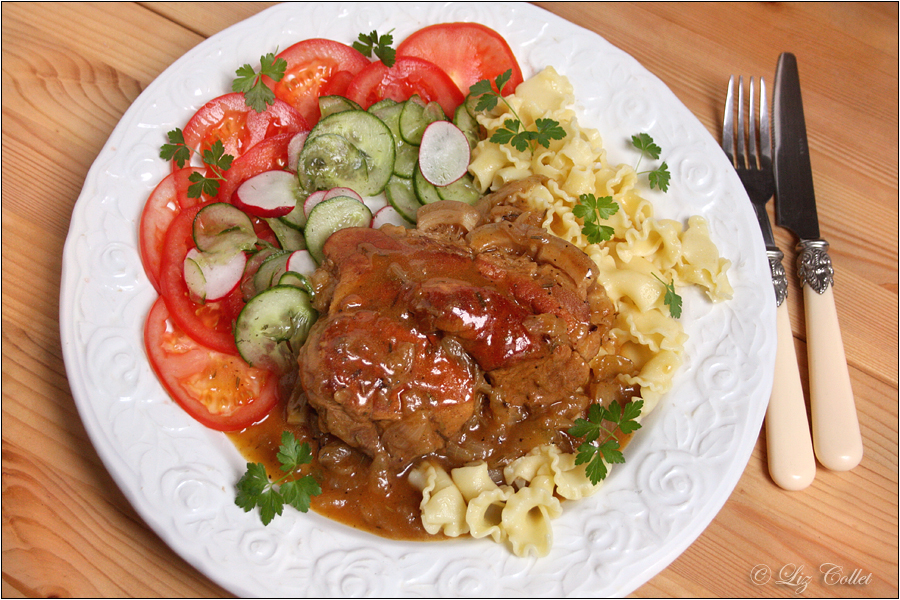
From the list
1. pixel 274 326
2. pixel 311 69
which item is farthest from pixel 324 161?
pixel 274 326

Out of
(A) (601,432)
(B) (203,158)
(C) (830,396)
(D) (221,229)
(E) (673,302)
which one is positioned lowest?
(C) (830,396)

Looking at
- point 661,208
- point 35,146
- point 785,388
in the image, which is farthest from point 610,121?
point 35,146

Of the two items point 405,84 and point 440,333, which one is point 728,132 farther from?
point 440,333

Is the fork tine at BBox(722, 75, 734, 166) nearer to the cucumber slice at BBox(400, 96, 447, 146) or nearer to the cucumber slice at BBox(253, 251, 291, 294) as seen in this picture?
the cucumber slice at BBox(400, 96, 447, 146)

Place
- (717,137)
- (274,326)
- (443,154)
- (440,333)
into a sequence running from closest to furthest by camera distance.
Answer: (440,333)
(274,326)
(443,154)
(717,137)

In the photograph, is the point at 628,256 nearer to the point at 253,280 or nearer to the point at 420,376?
the point at 420,376

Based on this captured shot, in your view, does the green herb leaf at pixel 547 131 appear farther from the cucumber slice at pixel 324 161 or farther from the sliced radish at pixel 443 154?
the cucumber slice at pixel 324 161

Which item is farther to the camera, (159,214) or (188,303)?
(159,214)
